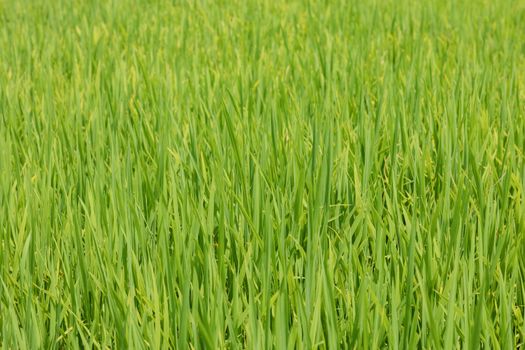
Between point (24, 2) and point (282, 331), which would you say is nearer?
point (282, 331)

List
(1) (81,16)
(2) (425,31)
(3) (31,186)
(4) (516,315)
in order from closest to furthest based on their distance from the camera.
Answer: (4) (516,315), (3) (31,186), (2) (425,31), (1) (81,16)

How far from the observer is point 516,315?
1297 millimetres

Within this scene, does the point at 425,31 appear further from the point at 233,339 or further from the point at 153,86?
the point at 233,339

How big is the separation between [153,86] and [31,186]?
1011 millimetres

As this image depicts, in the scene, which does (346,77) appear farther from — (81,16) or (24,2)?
(24,2)

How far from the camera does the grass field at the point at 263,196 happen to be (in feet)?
3.97

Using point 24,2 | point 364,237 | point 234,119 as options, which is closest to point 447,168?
point 364,237

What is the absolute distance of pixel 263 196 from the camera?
1607 mm

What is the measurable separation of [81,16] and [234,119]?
2399 millimetres

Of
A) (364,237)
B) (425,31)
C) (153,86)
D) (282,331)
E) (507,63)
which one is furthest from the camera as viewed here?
(425,31)

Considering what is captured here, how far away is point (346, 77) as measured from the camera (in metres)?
2.68

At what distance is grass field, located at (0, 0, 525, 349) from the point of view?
3.97ft

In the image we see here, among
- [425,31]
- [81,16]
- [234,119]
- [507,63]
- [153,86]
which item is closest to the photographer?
[234,119]

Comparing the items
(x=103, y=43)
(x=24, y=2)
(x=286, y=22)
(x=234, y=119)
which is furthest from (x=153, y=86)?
(x=24, y=2)
